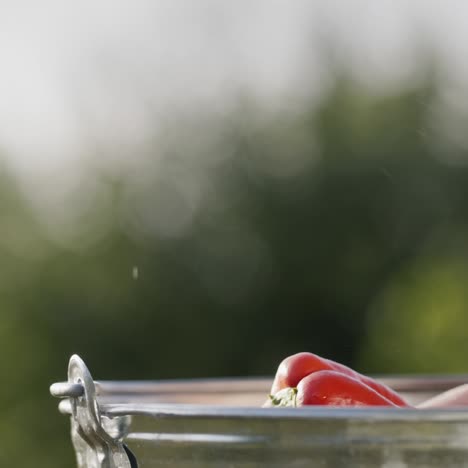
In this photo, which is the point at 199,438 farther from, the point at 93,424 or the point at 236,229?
the point at 236,229

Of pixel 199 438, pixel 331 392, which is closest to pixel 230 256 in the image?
pixel 331 392

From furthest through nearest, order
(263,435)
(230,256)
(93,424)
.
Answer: (230,256), (93,424), (263,435)

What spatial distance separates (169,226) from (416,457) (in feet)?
18.9

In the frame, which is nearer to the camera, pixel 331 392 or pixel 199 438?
pixel 199 438

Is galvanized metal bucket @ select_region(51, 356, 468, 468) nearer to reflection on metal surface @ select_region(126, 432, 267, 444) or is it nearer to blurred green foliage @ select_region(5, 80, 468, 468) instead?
reflection on metal surface @ select_region(126, 432, 267, 444)

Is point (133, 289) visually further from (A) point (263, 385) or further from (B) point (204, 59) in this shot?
(A) point (263, 385)

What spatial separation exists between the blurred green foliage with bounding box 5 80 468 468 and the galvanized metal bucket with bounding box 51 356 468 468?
5.13 m

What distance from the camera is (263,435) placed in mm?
759

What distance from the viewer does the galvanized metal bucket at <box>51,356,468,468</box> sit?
73 cm

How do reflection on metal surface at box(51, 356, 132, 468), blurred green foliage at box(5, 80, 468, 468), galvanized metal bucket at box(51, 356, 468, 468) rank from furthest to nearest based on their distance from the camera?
blurred green foliage at box(5, 80, 468, 468)
reflection on metal surface at box(51, 356, 132, 468)
galvanized metal bucket at box(51, 356, 468, 468)

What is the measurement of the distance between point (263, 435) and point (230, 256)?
5.83m

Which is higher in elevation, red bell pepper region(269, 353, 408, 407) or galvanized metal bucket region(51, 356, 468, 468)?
galvanized metal bucket region(51, 356, 468, 468)

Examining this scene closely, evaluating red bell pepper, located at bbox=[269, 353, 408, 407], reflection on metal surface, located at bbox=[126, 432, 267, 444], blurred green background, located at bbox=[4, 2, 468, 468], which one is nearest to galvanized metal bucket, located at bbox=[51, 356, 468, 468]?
reflection on metal surface, located at bbox=[126, 432, 267, 444]

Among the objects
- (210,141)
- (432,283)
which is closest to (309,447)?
(432,283)
